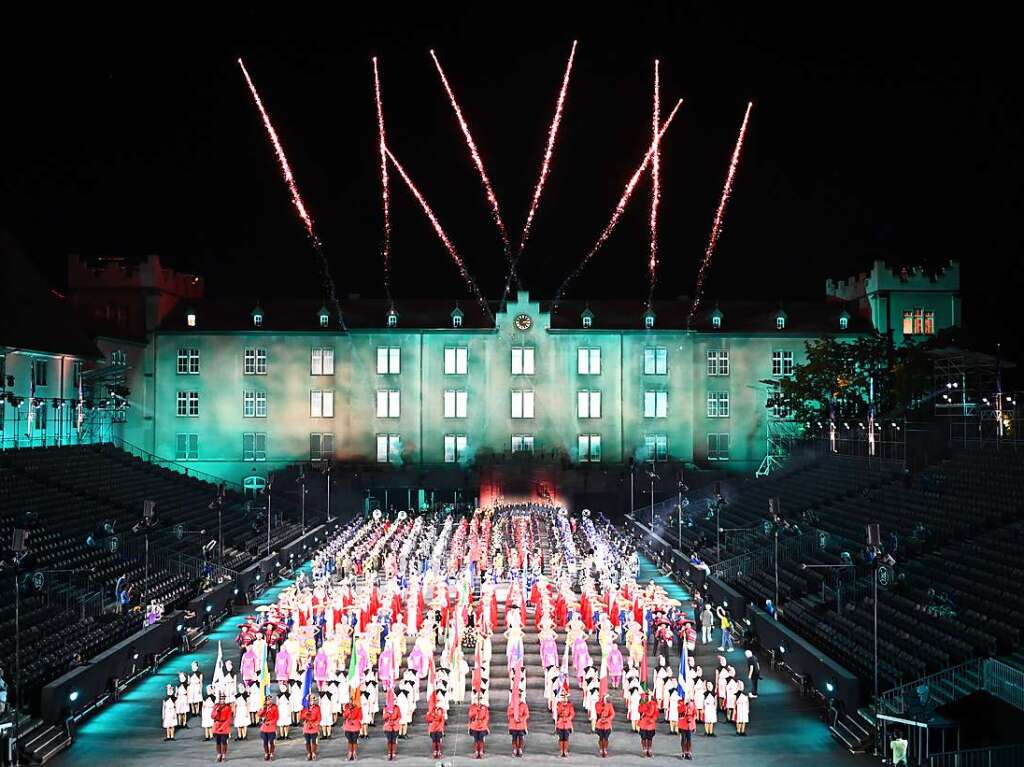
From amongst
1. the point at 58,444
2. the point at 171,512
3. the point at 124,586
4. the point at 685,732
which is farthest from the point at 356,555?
the point at 685,732

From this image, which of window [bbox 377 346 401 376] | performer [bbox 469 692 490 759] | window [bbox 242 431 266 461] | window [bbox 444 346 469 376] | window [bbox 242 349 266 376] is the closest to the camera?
performer [bbox 469 692 490 759]

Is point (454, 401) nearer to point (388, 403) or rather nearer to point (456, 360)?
point (456, 360)

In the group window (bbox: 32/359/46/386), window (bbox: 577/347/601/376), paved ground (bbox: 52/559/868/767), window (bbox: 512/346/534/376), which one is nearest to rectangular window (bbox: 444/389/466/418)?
window (bbox: 512/346/534/376)

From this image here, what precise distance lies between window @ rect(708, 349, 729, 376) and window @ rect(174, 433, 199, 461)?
3320 centimetres

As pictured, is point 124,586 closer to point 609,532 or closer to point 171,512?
point 171,512

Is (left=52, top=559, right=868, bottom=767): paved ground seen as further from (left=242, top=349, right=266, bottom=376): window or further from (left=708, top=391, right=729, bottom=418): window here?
(left=708, top=391, right=729, bottom=418): window

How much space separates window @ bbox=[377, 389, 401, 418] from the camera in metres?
69.4

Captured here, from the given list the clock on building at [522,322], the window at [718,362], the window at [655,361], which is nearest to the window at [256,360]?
the clock on building at [522,322]

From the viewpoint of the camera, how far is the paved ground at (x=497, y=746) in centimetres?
2130

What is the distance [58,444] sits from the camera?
2050 inches

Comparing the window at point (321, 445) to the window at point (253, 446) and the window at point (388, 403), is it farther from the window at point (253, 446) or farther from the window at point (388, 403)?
the window at point (388, 403)

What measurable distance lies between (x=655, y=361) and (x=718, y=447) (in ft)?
22.6

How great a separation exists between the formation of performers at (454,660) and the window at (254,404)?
26052 millimetres

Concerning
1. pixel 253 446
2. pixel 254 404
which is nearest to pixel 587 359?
pixel 254 404
